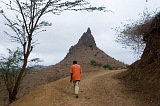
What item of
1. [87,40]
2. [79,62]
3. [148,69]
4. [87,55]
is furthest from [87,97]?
[87,40]

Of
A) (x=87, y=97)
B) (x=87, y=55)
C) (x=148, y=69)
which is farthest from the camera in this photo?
(x=87, y=55)

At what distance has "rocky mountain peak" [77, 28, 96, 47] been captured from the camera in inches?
1520

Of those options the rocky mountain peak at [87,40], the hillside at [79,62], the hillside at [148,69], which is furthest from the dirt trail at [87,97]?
the rocky mountain peak at [87,40]

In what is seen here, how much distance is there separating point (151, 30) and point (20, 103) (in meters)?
7.88

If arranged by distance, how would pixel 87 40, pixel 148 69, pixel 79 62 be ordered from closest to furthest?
1. pixel 148 69
2. pixel 79 62
3. pixel 87 40

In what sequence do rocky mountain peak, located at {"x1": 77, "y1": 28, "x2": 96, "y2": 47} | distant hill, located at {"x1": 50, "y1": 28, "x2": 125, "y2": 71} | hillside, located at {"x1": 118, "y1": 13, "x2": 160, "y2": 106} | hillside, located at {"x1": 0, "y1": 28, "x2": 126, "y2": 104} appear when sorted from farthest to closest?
1. rocky mountain peak, located at {"x1": 77, "y1": 28, "x2": 96, "y2": 47}
2. distant hill, located at {"x1": 50, "y1": 28, "x2": 125, "y2": 71}
3. hillside, located at {"x1": 0, "y1": 28, "x2": 126, "y2": 104}
4. hillside, located at {"x1": 118, "y1": 13, "x2": 160, "y2": 106}

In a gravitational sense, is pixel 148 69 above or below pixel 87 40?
below

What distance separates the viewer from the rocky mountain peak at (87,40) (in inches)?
1520

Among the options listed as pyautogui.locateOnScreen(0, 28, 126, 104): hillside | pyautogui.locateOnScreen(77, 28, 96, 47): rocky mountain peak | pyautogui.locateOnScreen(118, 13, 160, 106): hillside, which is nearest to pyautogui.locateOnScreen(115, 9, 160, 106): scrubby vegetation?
pyautogui.locateOnScreen(118, 13, 160, 106): hillside

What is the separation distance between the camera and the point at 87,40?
3875 centimetres

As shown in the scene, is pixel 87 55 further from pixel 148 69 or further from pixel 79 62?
pixel 148 69

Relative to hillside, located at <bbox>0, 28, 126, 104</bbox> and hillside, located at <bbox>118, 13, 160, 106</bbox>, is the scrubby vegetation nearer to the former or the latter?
hillside, located at <bbox>118, 13, 160, 106</bbox>

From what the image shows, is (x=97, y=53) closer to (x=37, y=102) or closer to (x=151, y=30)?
(x=151, y=30)

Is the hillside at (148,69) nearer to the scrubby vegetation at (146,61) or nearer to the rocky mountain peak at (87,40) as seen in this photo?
the scrubby vegetation at (146,61)
